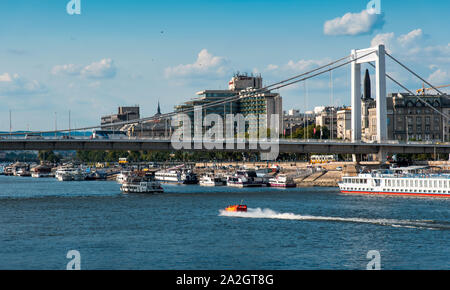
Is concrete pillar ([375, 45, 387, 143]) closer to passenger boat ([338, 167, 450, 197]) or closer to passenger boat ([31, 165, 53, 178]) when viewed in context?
passenger boat ([338, 167, 450, 197])

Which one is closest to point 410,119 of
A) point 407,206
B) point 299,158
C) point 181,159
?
point 299,158

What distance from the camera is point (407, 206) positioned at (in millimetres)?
63562

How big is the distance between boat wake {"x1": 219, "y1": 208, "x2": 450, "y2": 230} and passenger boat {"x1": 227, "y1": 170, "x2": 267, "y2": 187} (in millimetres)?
47600

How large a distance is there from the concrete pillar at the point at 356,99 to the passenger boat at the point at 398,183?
6897mm

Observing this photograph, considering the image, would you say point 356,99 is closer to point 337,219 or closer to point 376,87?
point 376,87

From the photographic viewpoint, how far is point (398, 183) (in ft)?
263

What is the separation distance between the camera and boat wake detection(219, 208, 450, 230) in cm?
4853

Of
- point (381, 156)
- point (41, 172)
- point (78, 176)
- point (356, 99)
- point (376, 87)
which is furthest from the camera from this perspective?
point (41, 172)

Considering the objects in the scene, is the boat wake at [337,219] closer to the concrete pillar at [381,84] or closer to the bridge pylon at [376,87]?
the bridge pylon at [376,87]

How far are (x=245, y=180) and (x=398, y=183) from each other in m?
32.7

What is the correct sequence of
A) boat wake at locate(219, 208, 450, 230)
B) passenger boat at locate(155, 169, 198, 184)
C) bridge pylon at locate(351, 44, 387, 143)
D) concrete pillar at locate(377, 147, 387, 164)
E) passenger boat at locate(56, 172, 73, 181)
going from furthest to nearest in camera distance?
passenger boat at locate(56, 172, 73, 181) < passenger boat at locate(155, 169, 198, 184) < bridge pylon at locate(351, 44, 387, 143) < concrete pillar at locate(377, 147, 387, 164) < boat wake at locate(219, 208, 450, 230)

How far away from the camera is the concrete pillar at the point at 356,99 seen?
303ft

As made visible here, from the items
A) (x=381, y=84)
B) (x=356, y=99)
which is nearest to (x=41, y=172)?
(x=356, y=99)

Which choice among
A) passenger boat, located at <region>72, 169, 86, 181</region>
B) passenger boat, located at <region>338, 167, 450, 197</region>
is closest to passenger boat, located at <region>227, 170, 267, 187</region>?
passenger boat, located at <region>338, 167, 450, 197</region>
